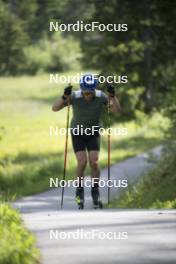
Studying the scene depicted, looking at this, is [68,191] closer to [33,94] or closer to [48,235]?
[48,235]

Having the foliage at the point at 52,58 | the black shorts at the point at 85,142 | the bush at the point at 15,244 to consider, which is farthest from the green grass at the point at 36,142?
the foliage at the point at 52,58

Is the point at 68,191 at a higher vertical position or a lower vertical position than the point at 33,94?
lower

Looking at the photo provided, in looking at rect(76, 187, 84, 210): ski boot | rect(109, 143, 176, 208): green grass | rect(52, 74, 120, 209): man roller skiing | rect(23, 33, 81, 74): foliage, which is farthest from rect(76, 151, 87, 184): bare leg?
rect(23, 33, 81, 74): foliage

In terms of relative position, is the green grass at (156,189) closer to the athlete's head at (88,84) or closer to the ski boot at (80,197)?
the ski boot at (80,197)

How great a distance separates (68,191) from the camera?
71.5 feet

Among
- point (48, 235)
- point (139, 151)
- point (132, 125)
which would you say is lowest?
point (48, 235)

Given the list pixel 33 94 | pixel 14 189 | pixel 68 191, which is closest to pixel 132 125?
pixel 14 189

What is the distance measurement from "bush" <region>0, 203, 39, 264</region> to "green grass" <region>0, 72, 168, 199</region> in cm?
412

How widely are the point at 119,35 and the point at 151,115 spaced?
4.44 m

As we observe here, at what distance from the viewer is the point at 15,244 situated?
309 inches
